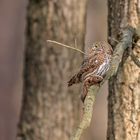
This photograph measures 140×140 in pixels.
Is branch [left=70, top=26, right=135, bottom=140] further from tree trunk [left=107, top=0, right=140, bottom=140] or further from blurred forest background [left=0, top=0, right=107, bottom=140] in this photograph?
blurred forest background [left=0, top=0, right=107, bottom=140]

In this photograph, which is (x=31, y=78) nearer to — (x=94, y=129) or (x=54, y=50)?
(x=54, y=50)

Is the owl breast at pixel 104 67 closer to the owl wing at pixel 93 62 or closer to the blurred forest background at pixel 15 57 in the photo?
the owl wing at pixel 93 62

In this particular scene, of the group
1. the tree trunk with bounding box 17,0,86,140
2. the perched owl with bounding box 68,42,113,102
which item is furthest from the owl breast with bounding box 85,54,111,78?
the tree trunk with bounding box 17,0,86,140

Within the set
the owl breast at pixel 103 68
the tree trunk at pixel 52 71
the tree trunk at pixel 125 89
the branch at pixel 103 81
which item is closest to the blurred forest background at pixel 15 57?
the tree trunk at pixel 52 71

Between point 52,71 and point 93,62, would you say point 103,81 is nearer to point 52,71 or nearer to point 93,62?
point 93,62

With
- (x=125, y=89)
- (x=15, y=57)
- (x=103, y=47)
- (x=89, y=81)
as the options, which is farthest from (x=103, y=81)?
(x=15, y=57)
